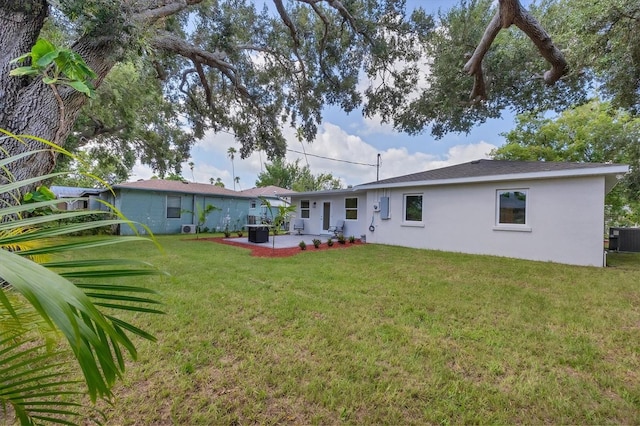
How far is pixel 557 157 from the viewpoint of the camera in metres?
16.8

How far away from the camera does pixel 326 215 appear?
50.3 ft

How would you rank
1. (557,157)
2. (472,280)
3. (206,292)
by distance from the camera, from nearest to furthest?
(206,292) → (472,280) → (557,157)

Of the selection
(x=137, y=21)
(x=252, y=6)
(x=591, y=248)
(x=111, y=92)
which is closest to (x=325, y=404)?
(x=137, y=21)

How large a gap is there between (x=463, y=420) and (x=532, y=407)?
63 cm

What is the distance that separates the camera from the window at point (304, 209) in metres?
16.3

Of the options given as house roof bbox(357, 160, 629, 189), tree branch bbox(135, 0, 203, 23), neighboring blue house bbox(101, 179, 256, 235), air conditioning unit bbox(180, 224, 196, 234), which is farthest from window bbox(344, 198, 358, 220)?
tree branch bbox(135, 0, 203, 23)

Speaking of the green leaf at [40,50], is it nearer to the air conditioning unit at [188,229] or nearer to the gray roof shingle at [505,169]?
the gray roof shingle at [505,169]

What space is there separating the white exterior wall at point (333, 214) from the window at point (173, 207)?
660 centimetres

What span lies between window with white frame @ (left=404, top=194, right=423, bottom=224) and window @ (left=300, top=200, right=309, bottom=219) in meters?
6.71

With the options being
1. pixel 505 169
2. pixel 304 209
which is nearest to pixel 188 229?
pixel 304 209

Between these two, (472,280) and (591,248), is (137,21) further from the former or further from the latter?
(591,248)

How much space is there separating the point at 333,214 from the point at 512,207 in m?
8.18

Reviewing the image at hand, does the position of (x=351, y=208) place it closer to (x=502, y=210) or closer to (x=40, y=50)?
(x=502, y=210)

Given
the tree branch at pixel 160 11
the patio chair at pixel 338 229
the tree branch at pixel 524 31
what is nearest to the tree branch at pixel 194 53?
the tree branch at pixel 160 11
